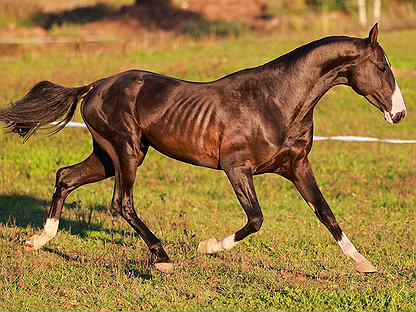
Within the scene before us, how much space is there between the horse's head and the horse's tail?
2487 mm

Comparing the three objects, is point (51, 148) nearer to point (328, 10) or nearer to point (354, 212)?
point (354, 212)

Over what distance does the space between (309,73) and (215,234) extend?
8.53 ft

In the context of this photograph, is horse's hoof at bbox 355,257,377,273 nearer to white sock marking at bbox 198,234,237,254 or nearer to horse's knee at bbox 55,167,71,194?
white sock marking at bbox 198,234,237,254

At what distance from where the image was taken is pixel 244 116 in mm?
7938

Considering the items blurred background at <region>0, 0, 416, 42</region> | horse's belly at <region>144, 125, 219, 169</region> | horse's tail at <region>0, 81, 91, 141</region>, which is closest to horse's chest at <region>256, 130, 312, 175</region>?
horse's belly at <region>144, 125, 219, 169</region>

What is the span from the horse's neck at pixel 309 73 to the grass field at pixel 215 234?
1.39 meters

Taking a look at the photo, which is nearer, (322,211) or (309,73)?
(309,73)

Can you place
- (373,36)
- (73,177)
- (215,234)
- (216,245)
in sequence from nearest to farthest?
(373,36)
(216,245)
(73,177)
(215,234)

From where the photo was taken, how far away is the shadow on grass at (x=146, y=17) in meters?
36.4

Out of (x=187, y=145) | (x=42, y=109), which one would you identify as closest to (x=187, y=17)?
(x=42, y=109)

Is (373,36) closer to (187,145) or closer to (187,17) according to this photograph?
(187,145)

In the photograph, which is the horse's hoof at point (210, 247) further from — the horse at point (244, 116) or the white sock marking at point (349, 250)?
the white sock marking at point (349, 250)

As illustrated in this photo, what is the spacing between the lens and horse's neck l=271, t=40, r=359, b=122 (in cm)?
796

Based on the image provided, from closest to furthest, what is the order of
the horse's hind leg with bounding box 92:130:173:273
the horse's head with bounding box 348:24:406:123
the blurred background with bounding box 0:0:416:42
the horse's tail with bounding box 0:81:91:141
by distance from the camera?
the horse's head with bounding box 348:24:406:123, the horse's hind leg with bounding box 92:130:173:273, the horse's tail with bounding box 0:81:91:141, the blurred background with bounding box 0:0:416:42
